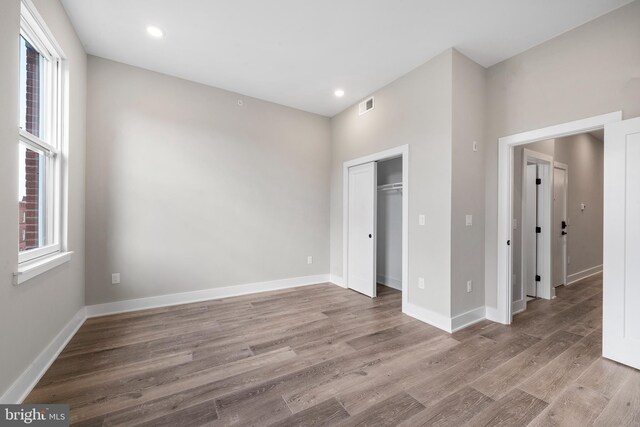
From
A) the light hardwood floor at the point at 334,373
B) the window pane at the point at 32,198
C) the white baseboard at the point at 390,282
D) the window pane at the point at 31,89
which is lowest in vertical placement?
the light hardwood floor at the point at 334,373

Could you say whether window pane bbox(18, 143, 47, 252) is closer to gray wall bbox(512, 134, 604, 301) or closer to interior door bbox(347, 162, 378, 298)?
interior door bbox(347, 162, 378, 298)

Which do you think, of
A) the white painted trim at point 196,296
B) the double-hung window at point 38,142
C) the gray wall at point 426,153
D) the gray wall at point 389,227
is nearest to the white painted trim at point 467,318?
the gray wall at point 426,153

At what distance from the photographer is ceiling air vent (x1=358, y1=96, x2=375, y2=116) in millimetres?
3881

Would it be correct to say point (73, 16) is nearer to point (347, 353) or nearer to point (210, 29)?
point (210, 29)

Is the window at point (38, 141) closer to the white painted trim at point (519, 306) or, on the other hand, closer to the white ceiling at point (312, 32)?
the white ceiling at point (312, 32)

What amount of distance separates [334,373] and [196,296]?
240 cm

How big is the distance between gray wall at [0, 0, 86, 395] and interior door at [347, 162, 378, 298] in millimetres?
3451

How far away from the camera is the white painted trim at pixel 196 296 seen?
122 inches

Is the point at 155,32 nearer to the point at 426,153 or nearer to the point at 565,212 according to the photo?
the point at 426,153

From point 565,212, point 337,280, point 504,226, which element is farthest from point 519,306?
point 337,280

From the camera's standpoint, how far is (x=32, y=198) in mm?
2104

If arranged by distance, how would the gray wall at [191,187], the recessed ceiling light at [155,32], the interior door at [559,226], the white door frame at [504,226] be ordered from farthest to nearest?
1. the interior door at [559,226]
2. the gray wall at [191,187]
3. the white door frame at [504,226]
4. the recessed ceiling light at [155,32]

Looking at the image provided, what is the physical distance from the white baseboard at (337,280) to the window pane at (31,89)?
A: 3.99 metres

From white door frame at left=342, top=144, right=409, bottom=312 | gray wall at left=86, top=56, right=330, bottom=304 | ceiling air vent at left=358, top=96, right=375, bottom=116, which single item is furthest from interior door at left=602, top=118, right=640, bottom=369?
gray wall at left=86, top=56, right=330, bottom=304
